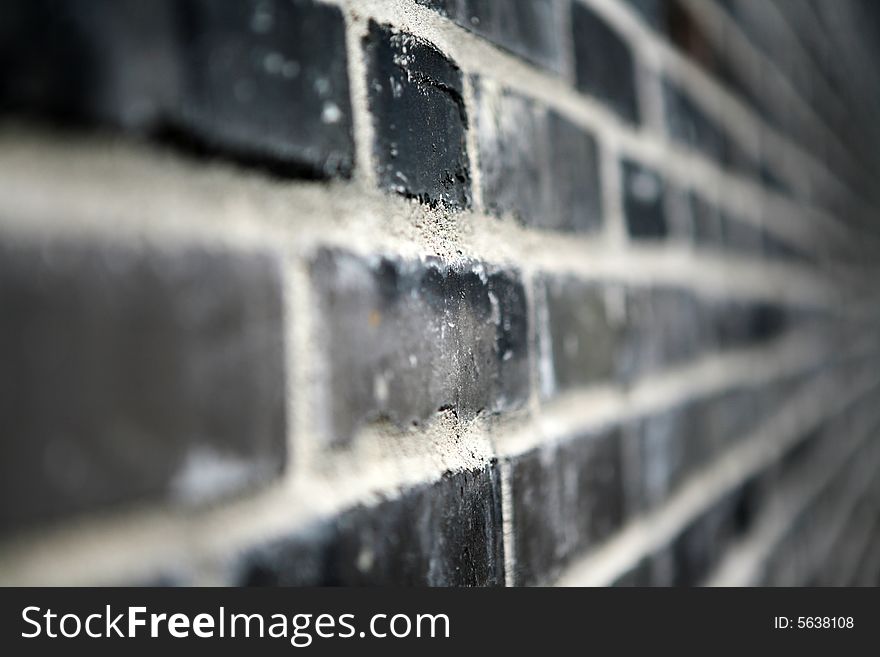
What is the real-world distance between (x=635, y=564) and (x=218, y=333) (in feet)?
1.76

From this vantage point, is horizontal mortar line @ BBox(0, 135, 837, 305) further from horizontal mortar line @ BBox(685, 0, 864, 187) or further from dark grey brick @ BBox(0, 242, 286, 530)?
horizontal mortar line @ BBox(685, 0, 864, 187)

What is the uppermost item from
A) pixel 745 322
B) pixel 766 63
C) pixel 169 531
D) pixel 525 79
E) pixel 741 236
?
pixel 766 63

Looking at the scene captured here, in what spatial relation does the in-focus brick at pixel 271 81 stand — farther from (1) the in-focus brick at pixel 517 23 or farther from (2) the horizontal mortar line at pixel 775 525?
(2) the horizontal mortar line at pixel 775 525

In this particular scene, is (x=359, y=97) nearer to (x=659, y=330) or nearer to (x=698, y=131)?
(x=659, y=330)

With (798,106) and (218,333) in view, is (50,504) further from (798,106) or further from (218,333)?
(798,106)

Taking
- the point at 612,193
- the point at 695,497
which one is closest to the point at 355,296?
the point at 612,193

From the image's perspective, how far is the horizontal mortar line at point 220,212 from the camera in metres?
0.23

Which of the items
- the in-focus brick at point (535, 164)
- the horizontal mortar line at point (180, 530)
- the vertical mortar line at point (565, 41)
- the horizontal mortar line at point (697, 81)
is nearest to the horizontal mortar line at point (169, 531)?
the horizontal mortar line at point (180, 530)

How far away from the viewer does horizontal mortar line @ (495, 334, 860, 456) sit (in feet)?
1.82

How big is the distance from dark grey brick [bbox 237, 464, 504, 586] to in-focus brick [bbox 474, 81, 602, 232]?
19 centimetres

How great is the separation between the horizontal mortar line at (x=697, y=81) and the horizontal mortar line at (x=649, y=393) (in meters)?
0.33

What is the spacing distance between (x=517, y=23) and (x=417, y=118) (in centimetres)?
18

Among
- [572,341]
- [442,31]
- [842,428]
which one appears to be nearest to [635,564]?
[572,341]

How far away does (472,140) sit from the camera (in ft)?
1.59
